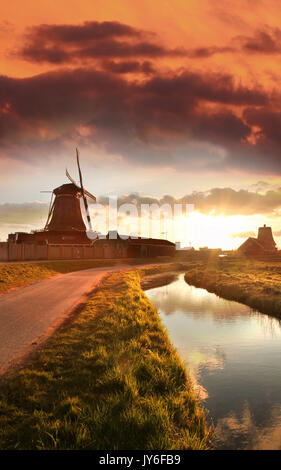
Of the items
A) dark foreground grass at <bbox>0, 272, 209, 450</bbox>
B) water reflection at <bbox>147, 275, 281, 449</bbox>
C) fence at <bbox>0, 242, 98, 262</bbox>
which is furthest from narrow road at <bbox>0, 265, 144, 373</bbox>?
fence at <bbox>0, 242, 98, 262</bbox>

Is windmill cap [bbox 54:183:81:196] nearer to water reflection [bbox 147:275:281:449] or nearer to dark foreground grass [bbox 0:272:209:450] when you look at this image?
water reflection [bbox 147:275:281:449]

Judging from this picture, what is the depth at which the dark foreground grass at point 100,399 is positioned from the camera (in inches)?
196

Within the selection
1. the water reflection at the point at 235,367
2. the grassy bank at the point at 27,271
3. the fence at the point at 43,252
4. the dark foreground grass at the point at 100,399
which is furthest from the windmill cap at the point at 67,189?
the dark foreground grass at the point at 100,399

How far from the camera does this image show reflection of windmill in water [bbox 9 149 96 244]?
190 feet

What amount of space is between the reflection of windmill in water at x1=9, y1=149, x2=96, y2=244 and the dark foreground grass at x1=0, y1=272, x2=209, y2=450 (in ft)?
160

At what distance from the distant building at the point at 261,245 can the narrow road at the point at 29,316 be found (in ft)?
262

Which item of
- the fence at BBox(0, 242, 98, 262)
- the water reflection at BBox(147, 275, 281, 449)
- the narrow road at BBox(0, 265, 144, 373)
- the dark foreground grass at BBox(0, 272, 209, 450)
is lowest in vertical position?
the water reflection at BBox(147, 275, 281, 449)

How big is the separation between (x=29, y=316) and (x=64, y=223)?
153 feet

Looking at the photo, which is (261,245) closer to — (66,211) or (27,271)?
(66,211)

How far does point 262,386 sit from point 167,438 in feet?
16.0

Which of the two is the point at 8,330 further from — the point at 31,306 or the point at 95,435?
the point at 95,435

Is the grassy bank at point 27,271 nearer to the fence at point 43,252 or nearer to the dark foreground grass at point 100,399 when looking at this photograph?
the fence at point 43,252

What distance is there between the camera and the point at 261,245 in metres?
96.3

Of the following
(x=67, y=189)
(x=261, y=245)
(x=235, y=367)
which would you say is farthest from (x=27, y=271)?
(x=261, y=245)
